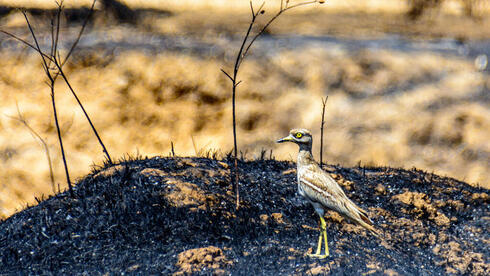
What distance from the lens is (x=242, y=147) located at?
6.61 meters

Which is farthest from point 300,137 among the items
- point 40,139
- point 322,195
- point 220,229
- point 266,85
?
point 40,139

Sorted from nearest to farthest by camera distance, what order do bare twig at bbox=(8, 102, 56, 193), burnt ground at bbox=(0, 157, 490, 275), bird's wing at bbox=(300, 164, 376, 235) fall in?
1. bird's wing at bbox=(300, 164, 376, 235)
2. burnt ground at bbox=(0, 157, 490, 275)
3. bare twig at bbox=(8, 102, 56, 193)

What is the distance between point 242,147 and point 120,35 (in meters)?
2.22

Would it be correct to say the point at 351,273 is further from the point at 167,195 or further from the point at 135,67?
the point at 135,67

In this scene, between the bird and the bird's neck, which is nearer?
the bird

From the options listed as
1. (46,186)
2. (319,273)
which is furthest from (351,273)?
(46,186)

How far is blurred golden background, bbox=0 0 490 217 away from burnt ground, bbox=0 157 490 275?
90cm

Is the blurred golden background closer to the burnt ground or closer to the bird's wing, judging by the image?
the burnt ground

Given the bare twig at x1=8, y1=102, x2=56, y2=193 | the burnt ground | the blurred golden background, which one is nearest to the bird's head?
the burnt ground

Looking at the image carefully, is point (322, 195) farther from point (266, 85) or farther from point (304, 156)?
point (266, 85)

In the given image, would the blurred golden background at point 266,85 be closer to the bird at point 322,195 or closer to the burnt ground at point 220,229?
the burnt ground at point 220,229

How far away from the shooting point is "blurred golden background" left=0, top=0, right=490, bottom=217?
640cm

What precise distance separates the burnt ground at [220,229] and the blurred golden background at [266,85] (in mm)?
897

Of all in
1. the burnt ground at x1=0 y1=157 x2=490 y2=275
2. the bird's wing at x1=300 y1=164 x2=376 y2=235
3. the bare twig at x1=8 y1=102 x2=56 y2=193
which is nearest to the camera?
the bird's wing at x1=300 y1=164 x2=376 y2=235
